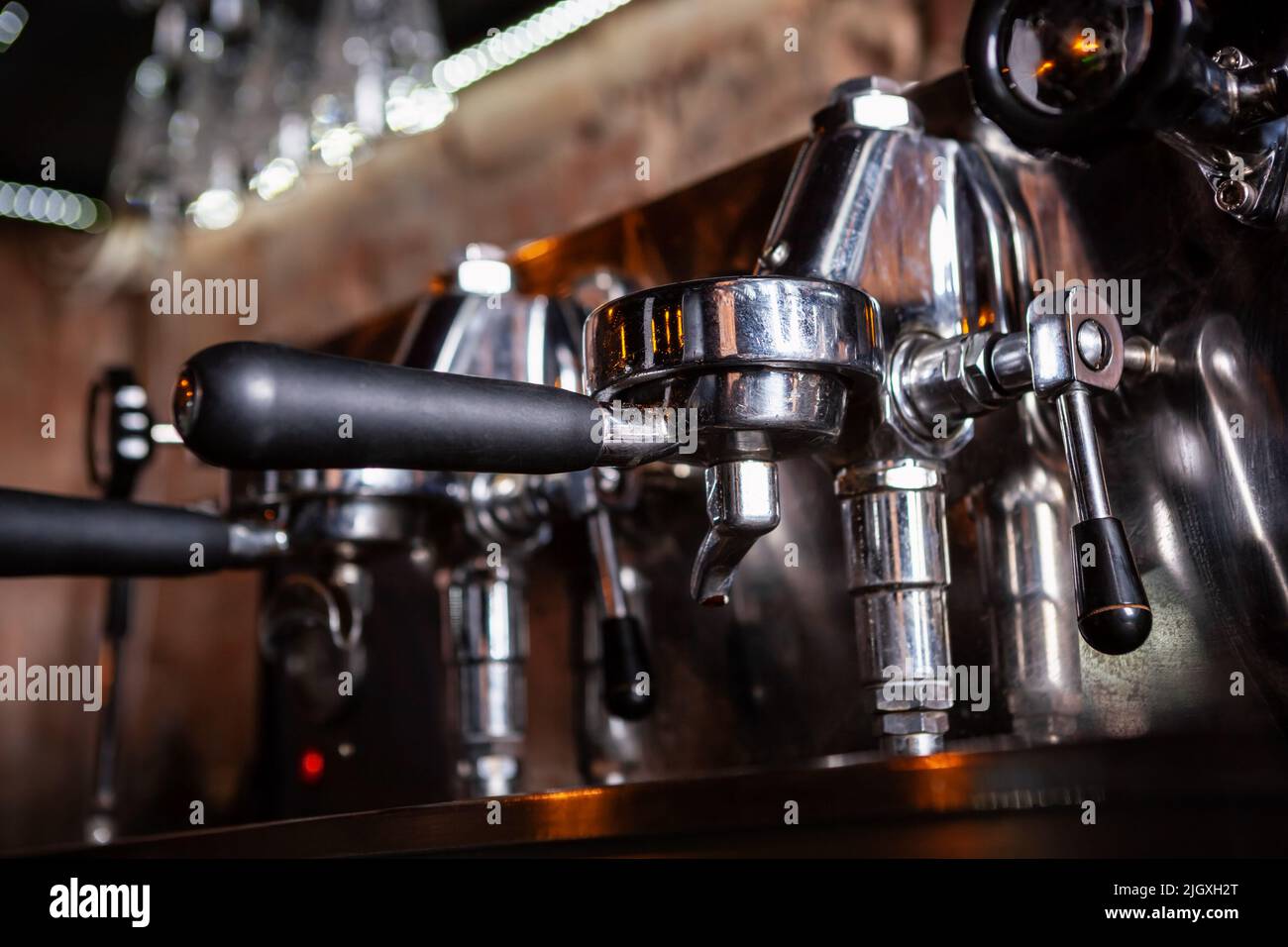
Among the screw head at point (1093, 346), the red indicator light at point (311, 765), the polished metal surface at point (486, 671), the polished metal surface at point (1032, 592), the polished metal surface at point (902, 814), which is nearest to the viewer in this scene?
the polished metal surface at point (902, 814)

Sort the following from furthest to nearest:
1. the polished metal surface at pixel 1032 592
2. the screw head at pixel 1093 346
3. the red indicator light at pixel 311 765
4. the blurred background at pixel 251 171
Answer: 1. the red indicator light at pixel 311 765
2. the blurred background at pixel 251 171
3. the polished metal surface at pixel 1032 592
4. the screw head at pixel 1093 346

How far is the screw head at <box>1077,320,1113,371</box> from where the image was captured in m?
0.49

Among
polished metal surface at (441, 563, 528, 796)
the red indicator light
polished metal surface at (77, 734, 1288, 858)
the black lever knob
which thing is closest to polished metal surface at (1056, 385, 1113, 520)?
the black lever knob

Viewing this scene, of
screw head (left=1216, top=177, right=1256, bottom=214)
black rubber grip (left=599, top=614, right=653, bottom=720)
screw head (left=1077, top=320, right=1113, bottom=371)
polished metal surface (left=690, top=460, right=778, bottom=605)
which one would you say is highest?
screw head (left=1216, top=177, right=1256, bottom=214)

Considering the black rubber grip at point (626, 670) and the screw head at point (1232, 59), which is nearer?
the screw head at point (1232, 59)

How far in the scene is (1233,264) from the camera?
1.77ft

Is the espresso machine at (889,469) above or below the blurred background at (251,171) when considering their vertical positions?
below

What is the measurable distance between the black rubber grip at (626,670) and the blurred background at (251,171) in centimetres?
35

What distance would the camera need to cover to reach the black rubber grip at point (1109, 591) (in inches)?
17.6

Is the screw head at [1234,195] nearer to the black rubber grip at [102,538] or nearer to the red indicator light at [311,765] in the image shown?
the black rubber grip at [102,538]

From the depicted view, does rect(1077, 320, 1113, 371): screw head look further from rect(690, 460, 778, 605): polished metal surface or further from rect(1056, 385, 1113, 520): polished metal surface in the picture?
rect(690, 460, 778, 605): polished metal surface

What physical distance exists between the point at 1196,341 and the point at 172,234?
4.08ft

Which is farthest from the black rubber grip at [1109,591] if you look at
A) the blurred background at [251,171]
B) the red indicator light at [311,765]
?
the red indicator light at [311,765]
